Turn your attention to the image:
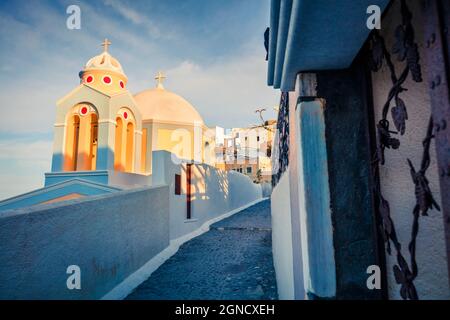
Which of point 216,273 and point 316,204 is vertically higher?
point 316,204

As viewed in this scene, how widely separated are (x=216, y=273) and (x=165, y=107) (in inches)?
404

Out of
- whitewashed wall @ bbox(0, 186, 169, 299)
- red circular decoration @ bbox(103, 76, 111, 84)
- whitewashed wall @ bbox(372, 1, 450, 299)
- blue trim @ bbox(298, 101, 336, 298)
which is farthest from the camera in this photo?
red circular decoration @ bbox(103, 76, 111, 84)

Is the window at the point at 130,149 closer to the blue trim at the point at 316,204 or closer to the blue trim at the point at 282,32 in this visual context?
the blue trim at the point at 282,32

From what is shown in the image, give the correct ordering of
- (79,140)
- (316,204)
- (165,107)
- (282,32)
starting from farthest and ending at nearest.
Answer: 1. (165,107)
2. (79,140)
3. (316,204)
4. (282,32)

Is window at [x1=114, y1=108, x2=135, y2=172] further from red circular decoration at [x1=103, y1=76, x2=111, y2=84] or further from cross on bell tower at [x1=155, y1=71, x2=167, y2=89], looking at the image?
cross on bell tower at [x1=155, y1=71, x2=167, y2=89]

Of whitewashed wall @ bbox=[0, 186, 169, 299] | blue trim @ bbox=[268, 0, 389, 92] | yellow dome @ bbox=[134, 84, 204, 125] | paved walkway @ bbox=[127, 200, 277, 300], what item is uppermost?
yellow dome @ bbox=[134, 84, 204, 125]

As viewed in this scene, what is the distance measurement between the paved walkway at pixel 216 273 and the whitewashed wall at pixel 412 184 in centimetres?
325

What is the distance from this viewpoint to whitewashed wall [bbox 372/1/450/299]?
1005 mm

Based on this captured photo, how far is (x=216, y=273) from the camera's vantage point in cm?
512

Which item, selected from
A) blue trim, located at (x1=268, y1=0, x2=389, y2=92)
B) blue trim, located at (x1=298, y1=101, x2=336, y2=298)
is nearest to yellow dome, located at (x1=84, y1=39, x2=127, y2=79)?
blue trim, located at (x1=268, y1=0, x2=389, y2=92)

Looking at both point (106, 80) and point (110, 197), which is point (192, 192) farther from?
point (106, 80)

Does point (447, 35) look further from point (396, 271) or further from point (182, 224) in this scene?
point (182, 224)

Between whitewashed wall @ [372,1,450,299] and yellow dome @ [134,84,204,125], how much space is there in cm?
1236

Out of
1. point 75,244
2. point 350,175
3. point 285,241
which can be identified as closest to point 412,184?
point 350,175
